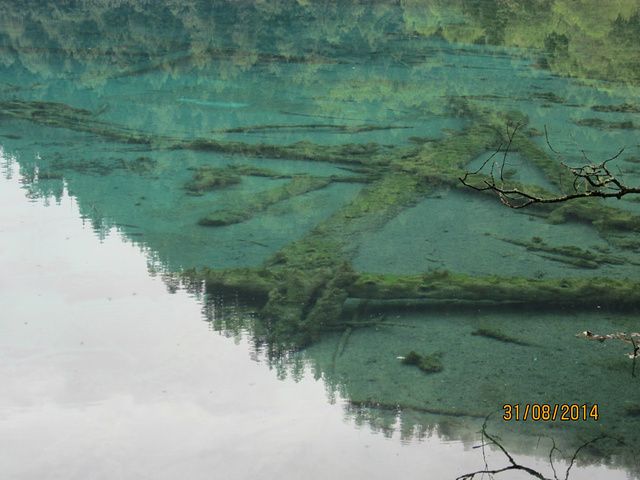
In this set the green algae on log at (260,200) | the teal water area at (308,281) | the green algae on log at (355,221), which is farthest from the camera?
the green algae on log at (260,200)

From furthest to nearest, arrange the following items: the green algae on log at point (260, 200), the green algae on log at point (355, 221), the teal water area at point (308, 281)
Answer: the green algae on log at point (260, 200) → the green algae on log at point (355, 221) → the teal water area at point (308, 281)

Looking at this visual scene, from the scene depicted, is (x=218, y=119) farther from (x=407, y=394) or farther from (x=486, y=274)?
(x=407, y=394)

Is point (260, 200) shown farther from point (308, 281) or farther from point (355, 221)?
point (308, 281)

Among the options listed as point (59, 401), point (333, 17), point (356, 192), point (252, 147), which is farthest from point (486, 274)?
point (333, 17)

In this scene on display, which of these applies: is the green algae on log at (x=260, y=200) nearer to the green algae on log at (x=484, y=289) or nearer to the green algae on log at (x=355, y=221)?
the green algae on log at (x=355, y=221)

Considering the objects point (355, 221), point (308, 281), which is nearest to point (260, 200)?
point (355, 221)
